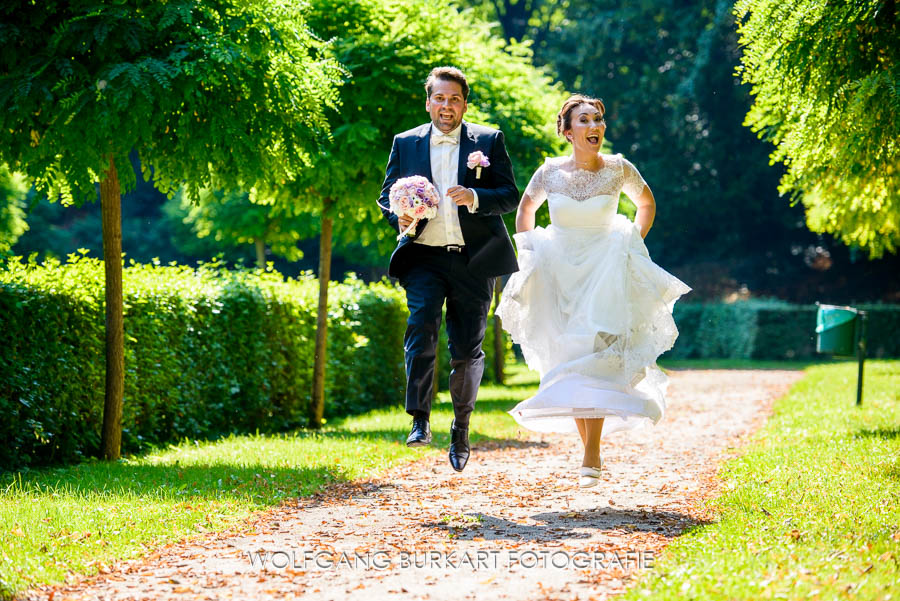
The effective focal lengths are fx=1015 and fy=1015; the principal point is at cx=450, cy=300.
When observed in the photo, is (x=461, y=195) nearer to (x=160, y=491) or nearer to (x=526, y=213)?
(x=526, y=213)

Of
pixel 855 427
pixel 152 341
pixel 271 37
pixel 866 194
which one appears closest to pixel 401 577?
pixel 271 37

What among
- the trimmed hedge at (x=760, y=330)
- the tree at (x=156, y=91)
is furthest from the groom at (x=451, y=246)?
the trimmed hedge at (x=760, y=330)

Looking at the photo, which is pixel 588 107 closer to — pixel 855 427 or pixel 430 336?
pixel 430 336

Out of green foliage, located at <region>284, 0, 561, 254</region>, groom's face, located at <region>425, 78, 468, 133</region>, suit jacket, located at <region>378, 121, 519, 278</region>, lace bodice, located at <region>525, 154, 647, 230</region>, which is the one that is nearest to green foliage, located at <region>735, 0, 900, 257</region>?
lace bodice, located at <region>525, 154, 647, 230</region>

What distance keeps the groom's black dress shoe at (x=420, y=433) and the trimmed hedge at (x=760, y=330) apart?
27.6 m

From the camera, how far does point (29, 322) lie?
8508mm

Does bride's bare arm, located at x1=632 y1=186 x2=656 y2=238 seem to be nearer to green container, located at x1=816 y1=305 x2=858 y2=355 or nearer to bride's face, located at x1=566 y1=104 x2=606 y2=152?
bride's face, located at x1=566 y1=104 x2=606 y2=152

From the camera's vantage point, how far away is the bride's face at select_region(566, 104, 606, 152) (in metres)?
6.91

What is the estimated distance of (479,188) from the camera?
666 centimetres

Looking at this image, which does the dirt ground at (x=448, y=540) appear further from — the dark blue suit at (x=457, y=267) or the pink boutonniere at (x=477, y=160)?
the pink boutonniere at (x=477, y=160)

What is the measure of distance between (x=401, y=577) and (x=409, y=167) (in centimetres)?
309

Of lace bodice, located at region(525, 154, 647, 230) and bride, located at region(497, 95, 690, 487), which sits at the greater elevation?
lace bodice, located at region(525, 154, 647, 230)

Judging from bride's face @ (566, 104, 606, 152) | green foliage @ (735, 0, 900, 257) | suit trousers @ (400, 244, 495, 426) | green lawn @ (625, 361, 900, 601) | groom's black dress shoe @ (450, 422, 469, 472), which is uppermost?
green foliage @ (735, 0, 900, 257)

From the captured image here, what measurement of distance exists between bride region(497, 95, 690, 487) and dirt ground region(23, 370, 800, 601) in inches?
25.1
